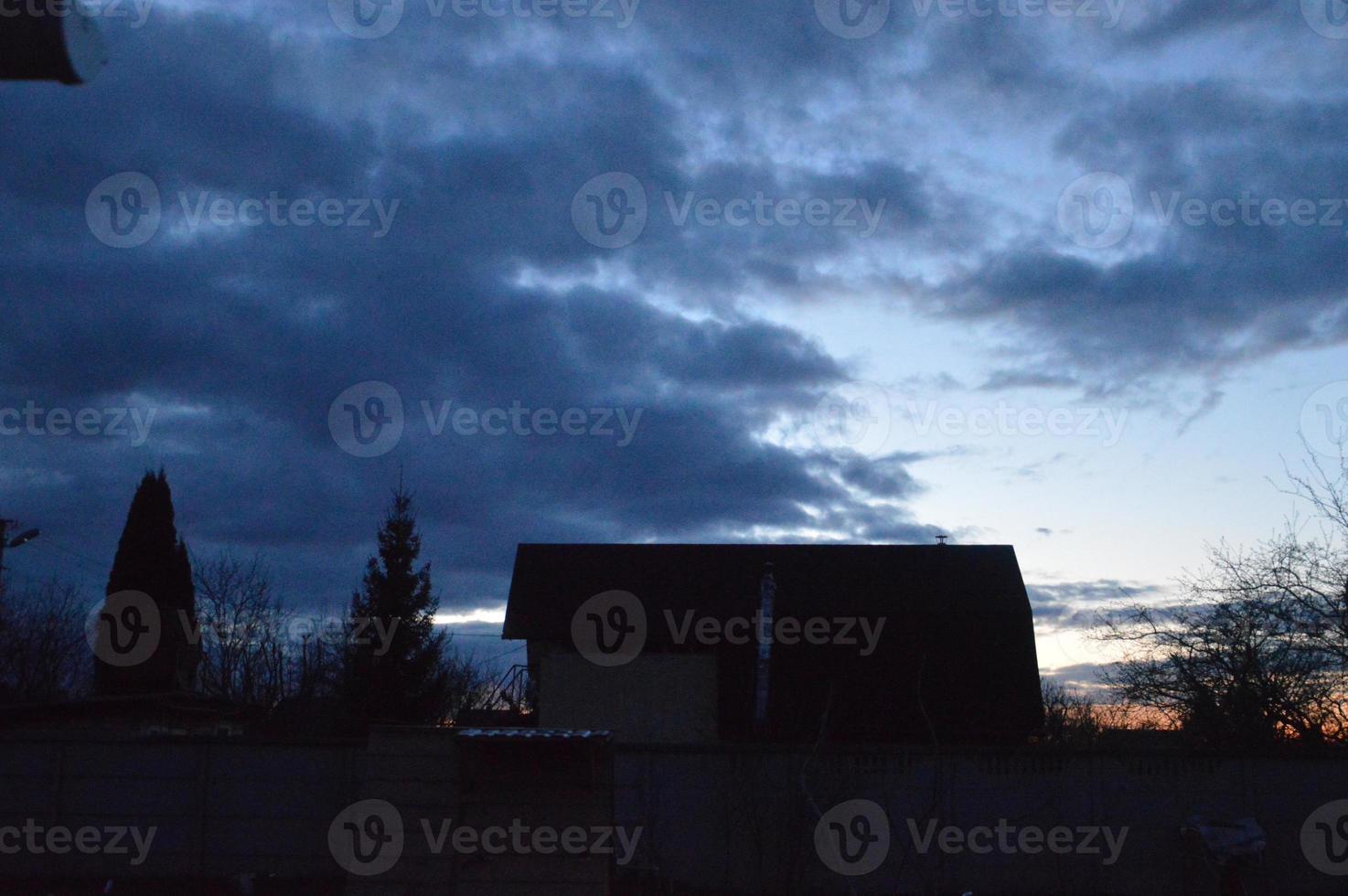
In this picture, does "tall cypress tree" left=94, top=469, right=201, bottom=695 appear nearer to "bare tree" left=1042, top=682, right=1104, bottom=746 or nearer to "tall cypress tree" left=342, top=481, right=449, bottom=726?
"tall cypress tree" left=342, top=481, right=449, bottom=726

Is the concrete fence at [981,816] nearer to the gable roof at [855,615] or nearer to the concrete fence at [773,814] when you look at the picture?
the concrete fence at [773,814]

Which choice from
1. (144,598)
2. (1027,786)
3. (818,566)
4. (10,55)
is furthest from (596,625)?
(10,55)

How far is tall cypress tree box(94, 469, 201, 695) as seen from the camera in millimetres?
37062

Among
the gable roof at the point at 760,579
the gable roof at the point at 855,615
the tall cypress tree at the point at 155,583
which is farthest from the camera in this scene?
the tall cypress tree at the point at 155,583

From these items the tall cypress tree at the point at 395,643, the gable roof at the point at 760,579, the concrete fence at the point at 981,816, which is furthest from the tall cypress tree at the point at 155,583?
the concrete fence at the point at 981,816

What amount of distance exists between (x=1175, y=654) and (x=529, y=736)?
1481 centimetres

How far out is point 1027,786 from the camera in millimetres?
17234

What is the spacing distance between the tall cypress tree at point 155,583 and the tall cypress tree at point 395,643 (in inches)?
279

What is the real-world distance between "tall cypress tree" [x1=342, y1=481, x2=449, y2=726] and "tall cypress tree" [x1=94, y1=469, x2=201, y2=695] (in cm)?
709

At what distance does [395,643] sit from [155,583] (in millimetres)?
10420

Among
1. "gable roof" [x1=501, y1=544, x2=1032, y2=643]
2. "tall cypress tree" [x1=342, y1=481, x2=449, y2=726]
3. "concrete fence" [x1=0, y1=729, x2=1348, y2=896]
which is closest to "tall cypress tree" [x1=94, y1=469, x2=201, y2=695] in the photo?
"tall cypress tree" [x1=342, y1=481, x2=449, y2=726]

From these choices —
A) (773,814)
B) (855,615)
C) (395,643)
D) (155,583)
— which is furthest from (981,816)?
(155,583)

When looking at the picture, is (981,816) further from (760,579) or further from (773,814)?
(760,579)

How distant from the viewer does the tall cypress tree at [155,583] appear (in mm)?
37062
